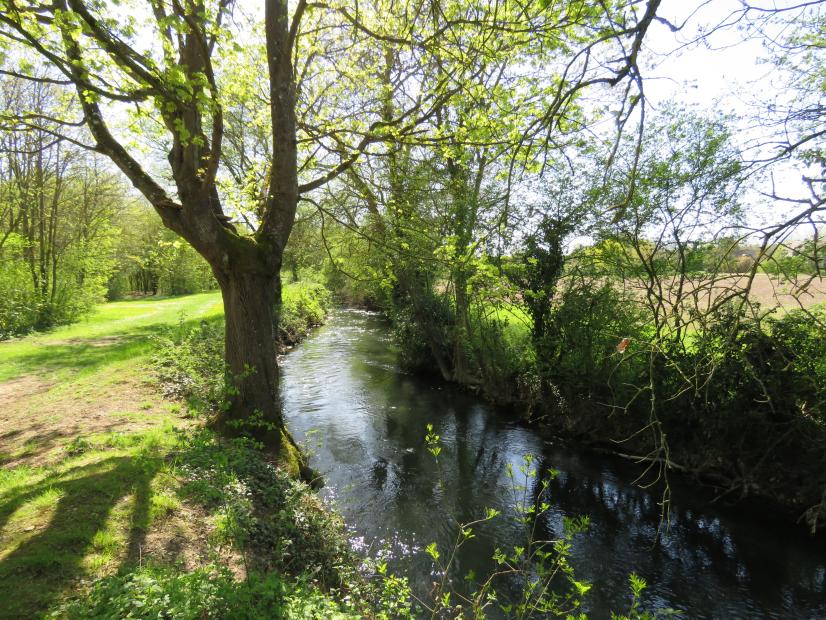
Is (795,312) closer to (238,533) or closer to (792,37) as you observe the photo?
(792,37)

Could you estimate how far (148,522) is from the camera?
424 cm

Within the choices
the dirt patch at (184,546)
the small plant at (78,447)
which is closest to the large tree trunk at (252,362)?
the small plant at (78,447)

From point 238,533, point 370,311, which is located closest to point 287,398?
point 238,533

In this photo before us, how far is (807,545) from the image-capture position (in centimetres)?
610

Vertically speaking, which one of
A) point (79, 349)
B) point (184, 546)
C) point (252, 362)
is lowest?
point (184, 546)

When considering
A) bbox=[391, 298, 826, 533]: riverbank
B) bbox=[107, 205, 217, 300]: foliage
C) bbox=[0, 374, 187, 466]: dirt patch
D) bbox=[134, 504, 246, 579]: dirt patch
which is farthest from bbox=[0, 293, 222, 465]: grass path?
bbox=[107, 205, 217, 300]: foliage

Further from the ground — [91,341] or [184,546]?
[91,341]

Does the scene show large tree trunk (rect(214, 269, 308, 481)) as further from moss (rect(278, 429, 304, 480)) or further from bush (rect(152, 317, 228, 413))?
bush (rect(152, 317, 228, 413))

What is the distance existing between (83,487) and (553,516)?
6.71 meters

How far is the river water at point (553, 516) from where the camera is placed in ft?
17.5

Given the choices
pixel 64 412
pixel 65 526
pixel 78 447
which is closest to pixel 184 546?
pixel 65 526

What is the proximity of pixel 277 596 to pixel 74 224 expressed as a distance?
19902mm

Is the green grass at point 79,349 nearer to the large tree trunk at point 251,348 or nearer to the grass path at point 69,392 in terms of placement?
the grass path at point 69,392

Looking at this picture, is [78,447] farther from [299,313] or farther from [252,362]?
[299,313]
